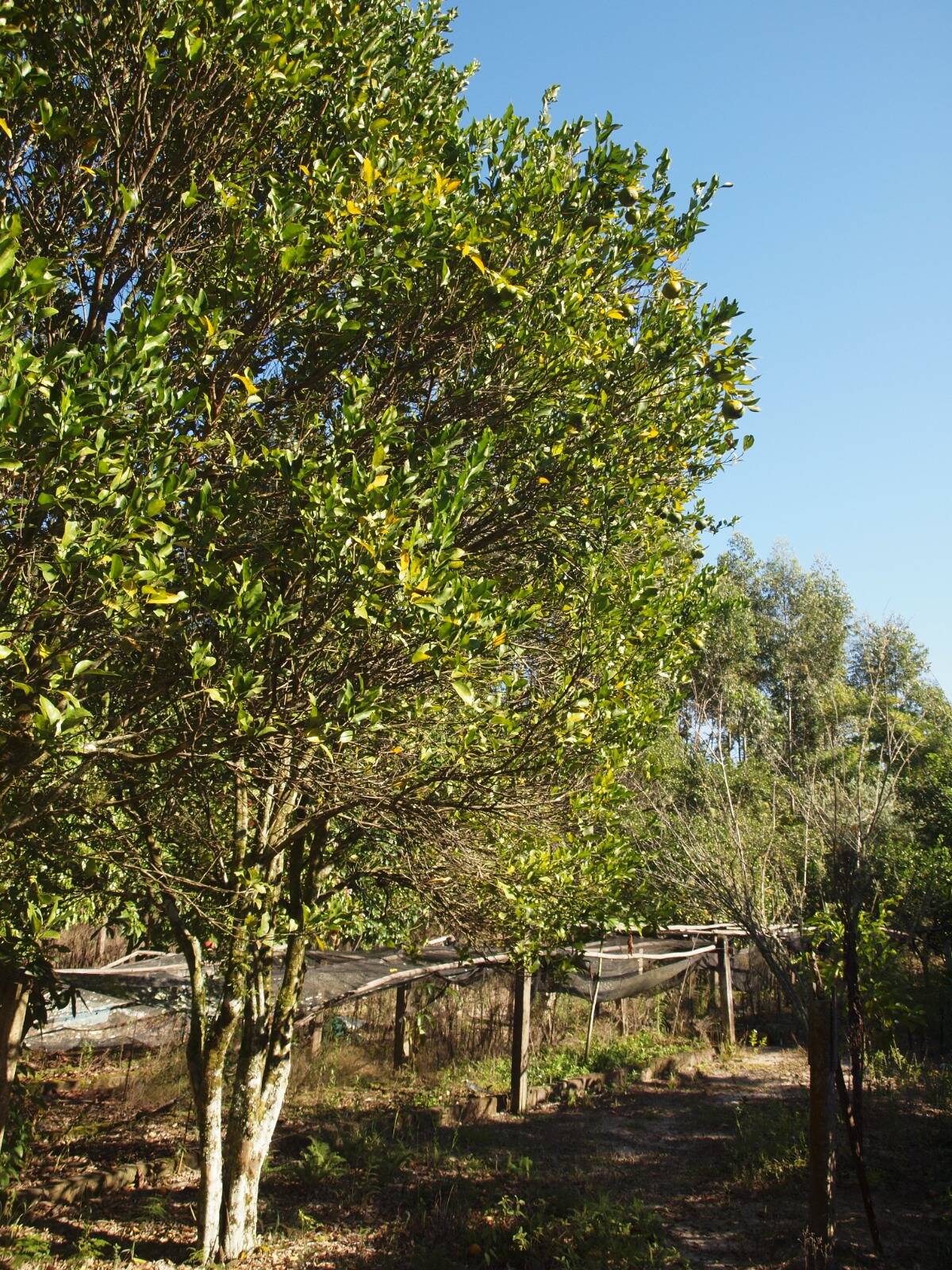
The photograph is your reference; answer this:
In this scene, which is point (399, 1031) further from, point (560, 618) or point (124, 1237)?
point (560, 618)

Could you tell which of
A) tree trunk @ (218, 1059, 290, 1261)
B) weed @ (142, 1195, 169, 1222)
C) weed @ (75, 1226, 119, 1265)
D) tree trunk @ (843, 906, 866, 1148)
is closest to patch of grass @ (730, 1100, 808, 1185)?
tree trunk @ (843, 906, 866, 1148)

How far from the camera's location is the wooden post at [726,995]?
15.2m

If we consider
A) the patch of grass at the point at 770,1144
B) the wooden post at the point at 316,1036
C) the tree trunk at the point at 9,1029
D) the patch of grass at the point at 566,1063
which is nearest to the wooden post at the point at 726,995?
the patch of grass at the point at 566,1063

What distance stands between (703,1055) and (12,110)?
15925 mm

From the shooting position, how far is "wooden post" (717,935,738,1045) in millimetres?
15211

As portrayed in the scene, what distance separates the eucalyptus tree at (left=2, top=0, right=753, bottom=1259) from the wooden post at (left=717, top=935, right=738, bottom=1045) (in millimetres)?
10952

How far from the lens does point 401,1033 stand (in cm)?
1259

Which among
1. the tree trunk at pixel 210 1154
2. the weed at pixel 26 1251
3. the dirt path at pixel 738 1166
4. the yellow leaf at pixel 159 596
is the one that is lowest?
the dirt path at pixel 738 1166

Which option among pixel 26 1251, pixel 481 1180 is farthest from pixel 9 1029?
pixel 481 1180

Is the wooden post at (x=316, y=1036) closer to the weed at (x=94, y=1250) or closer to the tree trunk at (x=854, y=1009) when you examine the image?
the weed at (x=94, y=1250)

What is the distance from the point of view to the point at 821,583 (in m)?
34.8

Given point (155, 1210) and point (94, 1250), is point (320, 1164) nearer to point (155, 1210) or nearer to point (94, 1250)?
point (155, 1210)

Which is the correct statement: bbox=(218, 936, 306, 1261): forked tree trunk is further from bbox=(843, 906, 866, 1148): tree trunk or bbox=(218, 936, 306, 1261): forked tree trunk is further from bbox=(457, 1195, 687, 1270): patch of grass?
bbox=(843, 906, 866, 1148): tree trunk

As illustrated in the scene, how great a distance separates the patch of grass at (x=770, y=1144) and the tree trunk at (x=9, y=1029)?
23.5 ft
